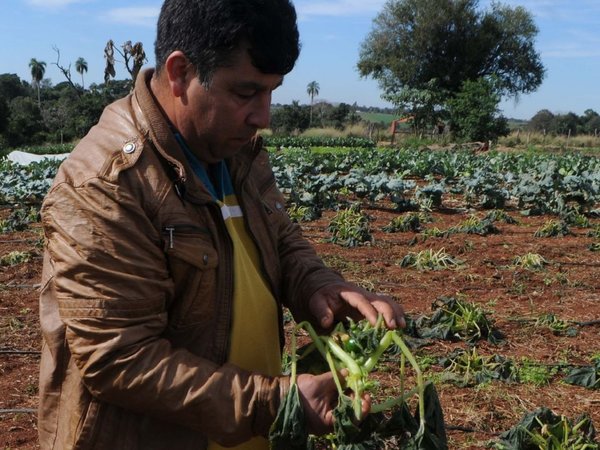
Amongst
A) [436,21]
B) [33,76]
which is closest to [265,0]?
[436,21]

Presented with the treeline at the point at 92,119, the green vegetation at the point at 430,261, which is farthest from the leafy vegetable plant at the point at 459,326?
the treeline at the point at 92,119

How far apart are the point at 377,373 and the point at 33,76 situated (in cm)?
10791

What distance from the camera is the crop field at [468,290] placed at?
3.95 meters

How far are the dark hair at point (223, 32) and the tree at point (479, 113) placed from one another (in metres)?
39.5

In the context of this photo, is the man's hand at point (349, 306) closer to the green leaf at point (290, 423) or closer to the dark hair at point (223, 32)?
the green leaf at point (290, 423)

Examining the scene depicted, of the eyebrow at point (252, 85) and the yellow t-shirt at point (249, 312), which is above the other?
the eyebrow at point (252, 85)

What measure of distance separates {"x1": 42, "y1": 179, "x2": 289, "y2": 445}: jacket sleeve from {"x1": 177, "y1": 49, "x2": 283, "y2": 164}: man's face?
272mm

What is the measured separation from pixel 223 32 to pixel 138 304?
25.2 inches

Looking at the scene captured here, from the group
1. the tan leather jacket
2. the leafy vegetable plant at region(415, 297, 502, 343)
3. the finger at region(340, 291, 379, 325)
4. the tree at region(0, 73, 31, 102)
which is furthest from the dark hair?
the tree at region(0, 73, 31, 102)

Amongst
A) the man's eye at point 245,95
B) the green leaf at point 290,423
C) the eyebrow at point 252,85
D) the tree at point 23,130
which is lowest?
the tree at point 23,130

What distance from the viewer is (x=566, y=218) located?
9.77 metres

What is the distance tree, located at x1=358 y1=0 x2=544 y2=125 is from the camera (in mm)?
47875

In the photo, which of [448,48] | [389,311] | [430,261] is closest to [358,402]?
[389,311]

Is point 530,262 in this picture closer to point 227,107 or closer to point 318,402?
point 318,402
